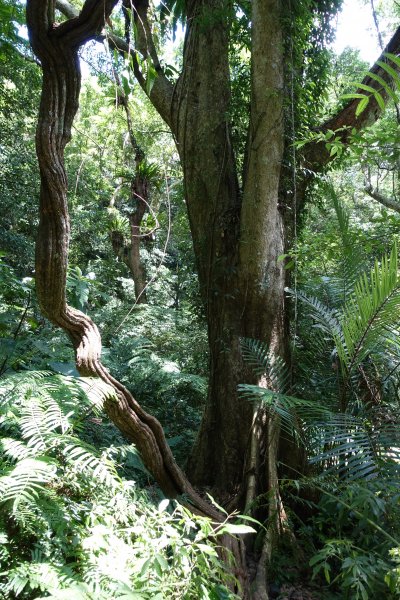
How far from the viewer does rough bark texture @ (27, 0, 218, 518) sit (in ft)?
6.69

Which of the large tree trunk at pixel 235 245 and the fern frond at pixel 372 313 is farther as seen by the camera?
the large tree trunk at pixel 235 245

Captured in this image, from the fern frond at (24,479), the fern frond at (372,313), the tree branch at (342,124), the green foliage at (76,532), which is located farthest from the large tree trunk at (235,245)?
the fern frond at (24,479)

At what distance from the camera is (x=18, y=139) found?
8086mm

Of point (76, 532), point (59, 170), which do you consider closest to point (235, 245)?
point (59, 170)

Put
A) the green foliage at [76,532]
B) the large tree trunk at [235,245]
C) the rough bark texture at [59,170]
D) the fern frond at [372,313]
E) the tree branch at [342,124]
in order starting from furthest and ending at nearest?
the tree branch at [342,124], the large tree trunk at [235,245], the fern frond at [372,313], the rough bark texture at [59,170], the green foliage at [76,532]

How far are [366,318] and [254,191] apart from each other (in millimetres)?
1339

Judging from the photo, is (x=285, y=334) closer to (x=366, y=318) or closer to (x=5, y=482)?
(x=366, y=318)

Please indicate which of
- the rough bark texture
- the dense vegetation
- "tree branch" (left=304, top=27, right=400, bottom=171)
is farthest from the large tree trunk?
the rough bark texture

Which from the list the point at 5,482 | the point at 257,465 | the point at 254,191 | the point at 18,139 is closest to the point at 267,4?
the point at 254,191

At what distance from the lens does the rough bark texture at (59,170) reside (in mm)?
2039

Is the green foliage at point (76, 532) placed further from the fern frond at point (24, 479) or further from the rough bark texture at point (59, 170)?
the rough bark texture at point (59, 170)

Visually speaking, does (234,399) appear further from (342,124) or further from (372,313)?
(342,124)

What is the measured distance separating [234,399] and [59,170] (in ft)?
6.88

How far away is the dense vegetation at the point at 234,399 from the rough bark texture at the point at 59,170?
0.12 feet
